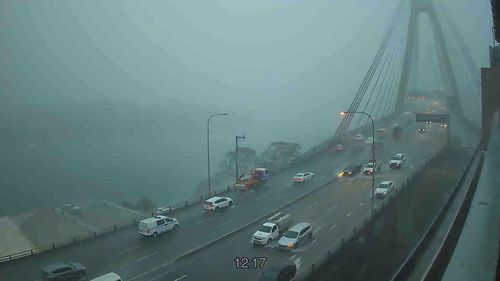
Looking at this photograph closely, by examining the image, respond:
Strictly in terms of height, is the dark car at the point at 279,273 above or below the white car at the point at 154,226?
below

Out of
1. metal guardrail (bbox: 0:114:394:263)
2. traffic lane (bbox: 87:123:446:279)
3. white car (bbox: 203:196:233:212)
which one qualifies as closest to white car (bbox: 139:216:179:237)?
traffic lane (bbox: 87:123:446:279)

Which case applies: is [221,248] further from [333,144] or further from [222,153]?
[222,153]

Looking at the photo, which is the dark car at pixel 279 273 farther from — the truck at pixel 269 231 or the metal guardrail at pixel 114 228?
the metal guardrail at pixel 114 228

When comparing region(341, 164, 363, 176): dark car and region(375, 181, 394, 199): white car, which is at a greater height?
region(341, 164, 363, 176): dark car

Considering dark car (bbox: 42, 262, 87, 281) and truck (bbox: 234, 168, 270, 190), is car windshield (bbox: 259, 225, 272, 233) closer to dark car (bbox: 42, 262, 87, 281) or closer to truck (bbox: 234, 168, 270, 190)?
dark car (bbox: 42, 262, 87, 281)

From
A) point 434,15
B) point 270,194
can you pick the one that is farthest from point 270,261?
point 434,15

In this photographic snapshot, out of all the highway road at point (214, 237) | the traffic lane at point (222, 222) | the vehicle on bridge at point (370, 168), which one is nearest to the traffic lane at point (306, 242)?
the highway road at point (214, 237)
